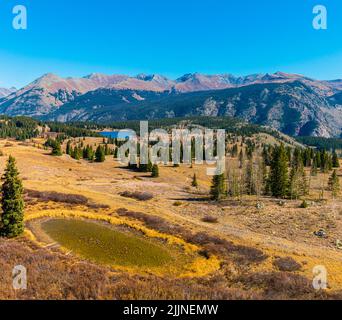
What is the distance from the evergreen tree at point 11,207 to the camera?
139ft

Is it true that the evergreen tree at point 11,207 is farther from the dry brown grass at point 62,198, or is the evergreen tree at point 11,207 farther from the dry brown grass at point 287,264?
the dry brown grass at point 287,264

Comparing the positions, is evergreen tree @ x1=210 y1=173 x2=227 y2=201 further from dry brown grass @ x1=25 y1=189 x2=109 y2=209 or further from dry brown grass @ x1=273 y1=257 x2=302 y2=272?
dry brown grass @ x1=273 y1=257 x2=302 y2=272

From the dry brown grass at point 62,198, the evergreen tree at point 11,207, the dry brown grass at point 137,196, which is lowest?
the dry brown grass at point 137,196

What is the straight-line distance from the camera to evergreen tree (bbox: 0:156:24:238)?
139ft

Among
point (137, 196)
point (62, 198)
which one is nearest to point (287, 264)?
point (137, 196)

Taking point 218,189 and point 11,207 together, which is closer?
point 11,207

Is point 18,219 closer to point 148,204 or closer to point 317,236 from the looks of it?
point 148,204

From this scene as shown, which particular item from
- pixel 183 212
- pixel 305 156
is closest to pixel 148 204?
pixel 183 212

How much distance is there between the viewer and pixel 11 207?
4331 centimetres


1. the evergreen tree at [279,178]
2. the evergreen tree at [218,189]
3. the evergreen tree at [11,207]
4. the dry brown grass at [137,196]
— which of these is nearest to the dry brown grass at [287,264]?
the evergreen tree at [11,207]

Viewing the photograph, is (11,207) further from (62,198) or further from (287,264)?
(287,264)

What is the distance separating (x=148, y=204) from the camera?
69.9 m

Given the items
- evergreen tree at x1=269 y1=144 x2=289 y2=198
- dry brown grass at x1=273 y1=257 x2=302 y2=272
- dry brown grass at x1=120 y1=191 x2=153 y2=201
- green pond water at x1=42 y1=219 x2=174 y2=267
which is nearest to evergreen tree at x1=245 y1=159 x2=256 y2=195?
evergreen tree at x1=269 y1=144 x2=289 y2=198
